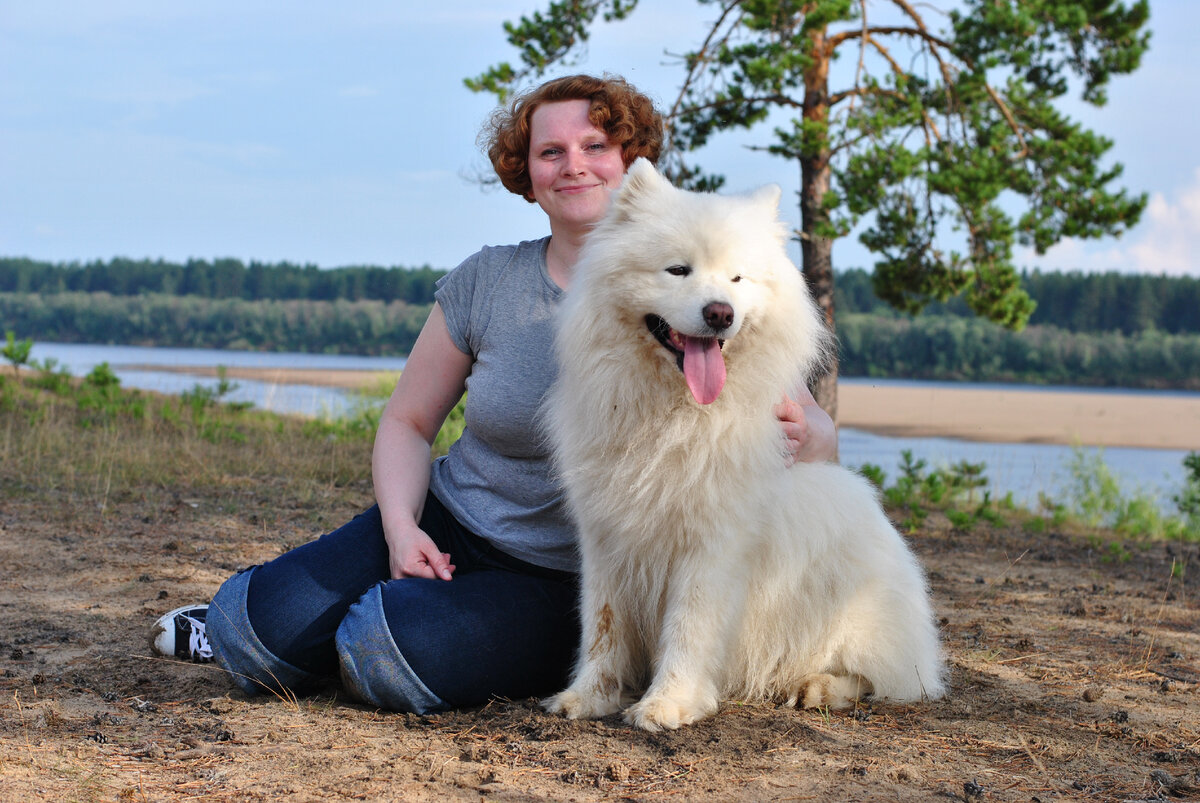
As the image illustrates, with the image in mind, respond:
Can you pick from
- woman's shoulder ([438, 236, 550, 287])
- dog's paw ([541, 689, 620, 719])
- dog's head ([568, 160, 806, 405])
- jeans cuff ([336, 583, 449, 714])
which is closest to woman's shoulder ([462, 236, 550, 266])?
woman's shoulder ([438, 236, 550, 287])

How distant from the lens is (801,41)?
780 cm

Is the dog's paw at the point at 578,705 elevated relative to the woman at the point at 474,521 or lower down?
lower down

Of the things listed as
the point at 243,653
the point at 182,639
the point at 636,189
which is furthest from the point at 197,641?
the point at 636,189

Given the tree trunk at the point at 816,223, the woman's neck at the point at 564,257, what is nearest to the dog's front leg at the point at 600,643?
the woman's neck at the point at 564,257

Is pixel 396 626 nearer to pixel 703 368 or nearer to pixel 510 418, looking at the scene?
pixel 510 418

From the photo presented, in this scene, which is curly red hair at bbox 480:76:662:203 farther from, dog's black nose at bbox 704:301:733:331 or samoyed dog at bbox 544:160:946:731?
dog's black nose at bbox 704:301:733:331

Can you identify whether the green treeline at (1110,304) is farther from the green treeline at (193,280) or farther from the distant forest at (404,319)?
the green treeline at (193,280)

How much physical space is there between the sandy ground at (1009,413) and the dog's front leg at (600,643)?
1221 centimetres

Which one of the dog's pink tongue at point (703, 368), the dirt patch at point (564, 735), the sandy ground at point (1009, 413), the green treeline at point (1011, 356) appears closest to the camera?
the dirt patch at point (564, 735)

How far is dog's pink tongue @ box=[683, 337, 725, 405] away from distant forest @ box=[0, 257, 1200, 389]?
26.7m

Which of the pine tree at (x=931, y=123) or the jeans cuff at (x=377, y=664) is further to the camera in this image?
the pine tree at (x=931, y=123)

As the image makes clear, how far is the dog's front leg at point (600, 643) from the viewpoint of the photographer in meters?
2.72

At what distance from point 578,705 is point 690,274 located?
4.04ft

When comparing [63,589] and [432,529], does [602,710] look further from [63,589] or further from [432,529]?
[63,589]
